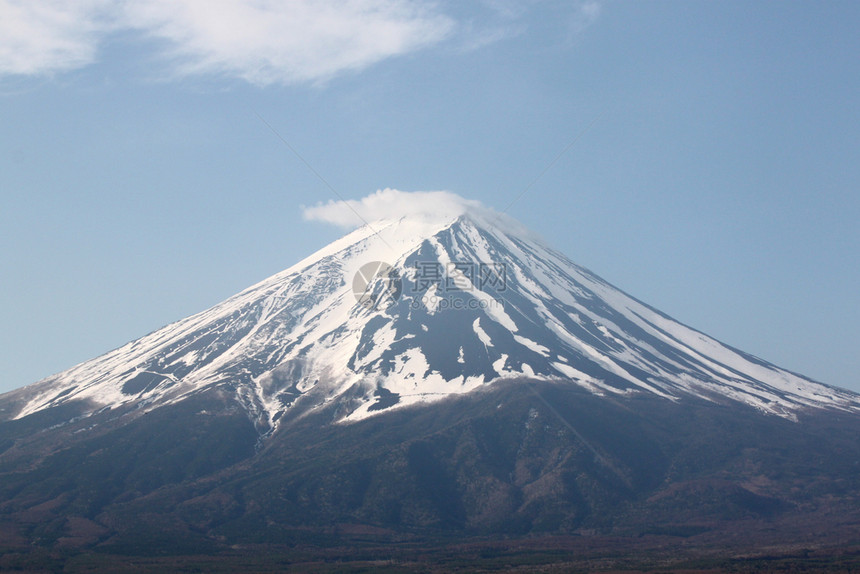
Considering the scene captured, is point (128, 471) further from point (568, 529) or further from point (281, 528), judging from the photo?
point (568, 529)

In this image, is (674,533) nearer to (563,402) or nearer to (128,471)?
(563,402)

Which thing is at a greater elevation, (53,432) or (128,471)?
(53,432)

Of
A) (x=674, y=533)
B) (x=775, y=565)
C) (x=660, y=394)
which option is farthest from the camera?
(x=660, y=394)

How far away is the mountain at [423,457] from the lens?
427ft

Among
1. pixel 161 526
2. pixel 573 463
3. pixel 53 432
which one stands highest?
pixel 53 432

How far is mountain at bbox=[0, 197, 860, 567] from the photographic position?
13012 centimetres

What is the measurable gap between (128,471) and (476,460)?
60.6 meters

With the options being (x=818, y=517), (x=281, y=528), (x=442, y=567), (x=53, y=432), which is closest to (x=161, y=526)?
(x=281, y=528)

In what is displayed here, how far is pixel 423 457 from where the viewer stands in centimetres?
14925

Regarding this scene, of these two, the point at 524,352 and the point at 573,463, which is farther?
the point at 524,352

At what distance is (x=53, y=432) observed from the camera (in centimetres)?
17425

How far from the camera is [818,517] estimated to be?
133 metres

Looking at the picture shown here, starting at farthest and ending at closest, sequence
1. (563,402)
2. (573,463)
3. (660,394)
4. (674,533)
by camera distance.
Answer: (660,394) → (563,402) → (573,463) → (674,533)

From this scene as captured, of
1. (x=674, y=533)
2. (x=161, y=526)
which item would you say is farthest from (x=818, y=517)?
(x=161, y=526)
